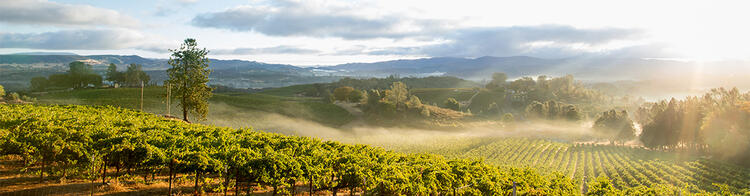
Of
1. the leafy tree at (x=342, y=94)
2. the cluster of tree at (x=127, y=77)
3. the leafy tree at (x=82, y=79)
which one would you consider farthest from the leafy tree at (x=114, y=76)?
the leafy tree at (x=342, y=94)

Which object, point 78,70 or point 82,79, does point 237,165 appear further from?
point 78,70

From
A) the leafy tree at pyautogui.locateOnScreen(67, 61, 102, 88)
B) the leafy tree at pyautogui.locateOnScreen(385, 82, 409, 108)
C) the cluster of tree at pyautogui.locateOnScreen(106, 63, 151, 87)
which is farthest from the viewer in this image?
the cluster of tree at pyautogui.locateOnScreen(106, 63, 151, 87)

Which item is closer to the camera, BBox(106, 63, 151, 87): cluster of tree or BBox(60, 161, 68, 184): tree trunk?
BBox(60, 161, 68, 184): tree trunk

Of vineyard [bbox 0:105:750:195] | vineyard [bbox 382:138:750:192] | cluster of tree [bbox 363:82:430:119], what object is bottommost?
vineyard [bbox 382:138:750:192]

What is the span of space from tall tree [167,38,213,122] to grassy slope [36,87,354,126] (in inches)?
529

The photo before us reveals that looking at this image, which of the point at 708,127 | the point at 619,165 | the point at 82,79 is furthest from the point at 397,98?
the point at 82,79

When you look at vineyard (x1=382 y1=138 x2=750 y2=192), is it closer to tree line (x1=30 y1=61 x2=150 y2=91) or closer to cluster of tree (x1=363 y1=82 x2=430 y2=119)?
cluster of tree (x1=363 y1=82 x2=430 y2=119)

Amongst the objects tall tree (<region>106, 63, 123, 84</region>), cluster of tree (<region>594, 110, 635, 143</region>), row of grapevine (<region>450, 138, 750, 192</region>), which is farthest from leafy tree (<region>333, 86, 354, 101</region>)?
cluster of tree (<region>594, 110, 635, 143</region>)

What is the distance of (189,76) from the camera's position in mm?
50562

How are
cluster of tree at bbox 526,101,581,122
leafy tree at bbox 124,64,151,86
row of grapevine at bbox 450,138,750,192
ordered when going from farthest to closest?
cluster of tree at bbox 526,101,581,122
leafy tree at bbox 124,64,151,86
row of grapevine at bbox 450,138,750,192

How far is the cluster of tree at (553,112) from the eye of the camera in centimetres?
13850

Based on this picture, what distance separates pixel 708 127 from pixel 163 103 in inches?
4218

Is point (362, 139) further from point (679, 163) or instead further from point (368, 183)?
point (368, 183)

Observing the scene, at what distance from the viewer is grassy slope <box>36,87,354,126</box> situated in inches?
2820
